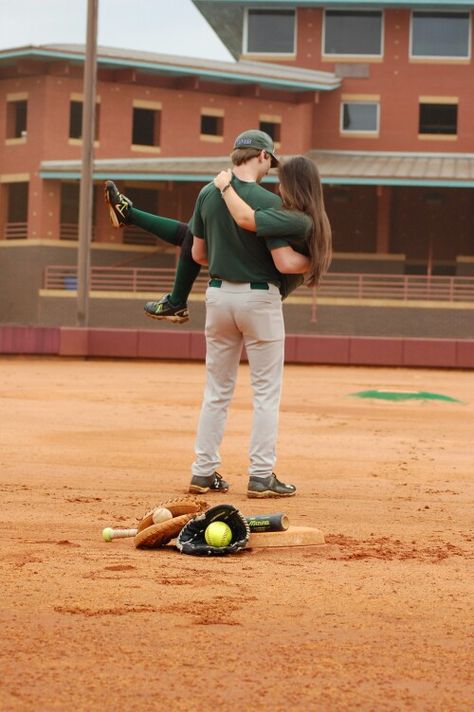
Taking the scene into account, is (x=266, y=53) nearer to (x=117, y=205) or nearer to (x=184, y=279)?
(x=184, y=279)

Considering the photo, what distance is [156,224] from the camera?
7.43 m

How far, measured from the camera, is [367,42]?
130ft

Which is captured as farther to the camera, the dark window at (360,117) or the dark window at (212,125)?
the dark window at (360,117)

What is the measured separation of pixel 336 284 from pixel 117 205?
100 ft

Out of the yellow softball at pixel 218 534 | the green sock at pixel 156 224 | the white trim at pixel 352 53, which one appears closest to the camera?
the yellow softball at pixel 218 534

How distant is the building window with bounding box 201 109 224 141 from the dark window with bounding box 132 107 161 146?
4.71ft

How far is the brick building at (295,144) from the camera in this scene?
35.6 meters

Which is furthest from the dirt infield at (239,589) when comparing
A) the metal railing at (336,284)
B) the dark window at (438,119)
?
the dark window at (438,119)

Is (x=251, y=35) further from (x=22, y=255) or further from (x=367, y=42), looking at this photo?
(x=22, y=255)

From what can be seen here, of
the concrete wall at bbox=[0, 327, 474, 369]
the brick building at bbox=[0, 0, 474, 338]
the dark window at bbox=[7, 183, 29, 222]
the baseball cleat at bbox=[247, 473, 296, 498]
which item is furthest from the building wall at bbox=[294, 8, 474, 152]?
the baseball cleat at bbox=[247, 473, 296, 498]

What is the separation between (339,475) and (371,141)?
3246 centimetres

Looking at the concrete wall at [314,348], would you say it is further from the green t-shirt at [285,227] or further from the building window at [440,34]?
the green t-shirt at [285,227]

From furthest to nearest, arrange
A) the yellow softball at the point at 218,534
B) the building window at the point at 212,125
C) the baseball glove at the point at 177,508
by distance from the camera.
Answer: the building window at the point at 212,125
the baseball glove at the point at 177,508
the yellow softball at the point at 218,534

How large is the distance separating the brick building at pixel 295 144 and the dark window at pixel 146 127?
46 millimetres
